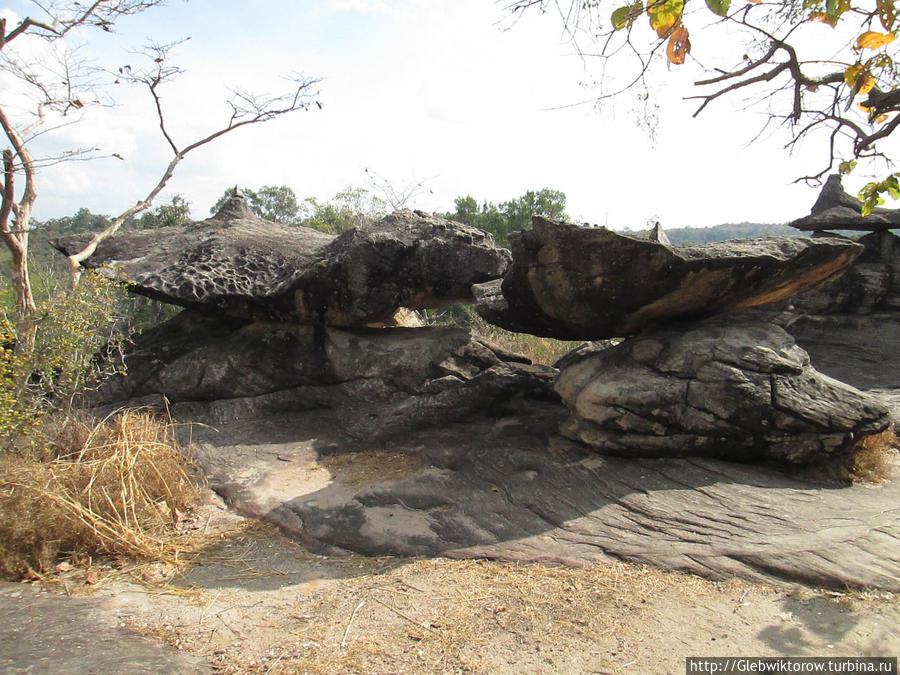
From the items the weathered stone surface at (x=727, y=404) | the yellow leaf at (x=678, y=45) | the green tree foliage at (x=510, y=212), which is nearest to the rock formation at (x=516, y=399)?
the weathered stone surface at (x=727, y=404)

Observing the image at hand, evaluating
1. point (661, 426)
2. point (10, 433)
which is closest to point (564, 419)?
point (661, 426)

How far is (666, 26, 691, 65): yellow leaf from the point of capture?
260cm

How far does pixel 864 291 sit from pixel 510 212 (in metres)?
11.6

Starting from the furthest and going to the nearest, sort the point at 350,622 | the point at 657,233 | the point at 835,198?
1. the point at 835,198
2. the point at 657,233
3. the point at 350,622

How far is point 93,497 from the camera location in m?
4.27

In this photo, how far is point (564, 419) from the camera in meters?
5.90

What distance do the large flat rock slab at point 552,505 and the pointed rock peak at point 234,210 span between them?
354cm

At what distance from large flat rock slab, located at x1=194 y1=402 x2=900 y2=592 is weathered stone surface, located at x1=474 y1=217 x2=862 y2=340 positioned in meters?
1.21

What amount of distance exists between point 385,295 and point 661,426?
11.0 ft

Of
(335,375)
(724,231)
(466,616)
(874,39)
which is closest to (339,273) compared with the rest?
(335,375)

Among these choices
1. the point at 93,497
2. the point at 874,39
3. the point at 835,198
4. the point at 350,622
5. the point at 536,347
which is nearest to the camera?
the point at 874,39

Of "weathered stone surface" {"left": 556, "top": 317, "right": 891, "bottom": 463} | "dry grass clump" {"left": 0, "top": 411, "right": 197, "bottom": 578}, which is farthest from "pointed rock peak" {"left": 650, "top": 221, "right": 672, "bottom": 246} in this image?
"dry grass clump" {"left": 0, "top": 411, "right": 197, "bottom": 578}

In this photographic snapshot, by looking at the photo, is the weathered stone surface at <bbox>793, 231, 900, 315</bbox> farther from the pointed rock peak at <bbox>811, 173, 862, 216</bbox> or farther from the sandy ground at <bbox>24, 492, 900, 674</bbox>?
the sandy ground at <bbox>24, 492, 900, 674</bbox>

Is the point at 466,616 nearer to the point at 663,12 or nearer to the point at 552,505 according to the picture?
the point at 552,505
